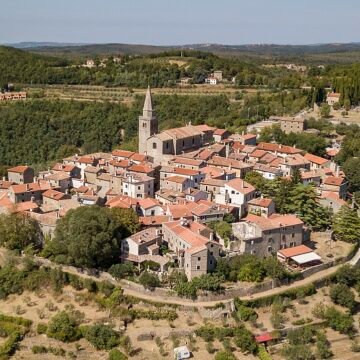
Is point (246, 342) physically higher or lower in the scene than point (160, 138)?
lower

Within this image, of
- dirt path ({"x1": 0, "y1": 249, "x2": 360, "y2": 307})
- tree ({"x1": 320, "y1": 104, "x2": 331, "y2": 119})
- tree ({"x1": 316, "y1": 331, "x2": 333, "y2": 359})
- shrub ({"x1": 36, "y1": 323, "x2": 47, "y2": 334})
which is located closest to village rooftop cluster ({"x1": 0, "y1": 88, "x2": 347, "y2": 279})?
dirt path ({"x1": 0, "y1": 249, "x2": 360, "y2": 307})

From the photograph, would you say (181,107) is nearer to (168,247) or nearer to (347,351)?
(168,247)

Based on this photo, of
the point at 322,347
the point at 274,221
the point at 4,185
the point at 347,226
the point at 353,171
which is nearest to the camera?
the point at 322,347

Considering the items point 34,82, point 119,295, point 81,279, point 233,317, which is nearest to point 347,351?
point 233,317

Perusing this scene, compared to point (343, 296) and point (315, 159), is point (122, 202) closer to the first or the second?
point (343, 296)

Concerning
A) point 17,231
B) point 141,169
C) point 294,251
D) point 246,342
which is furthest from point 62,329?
point 141,169

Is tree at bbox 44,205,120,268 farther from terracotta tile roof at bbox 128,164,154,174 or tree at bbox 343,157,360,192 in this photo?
tree at bbox 343,157,360,192
